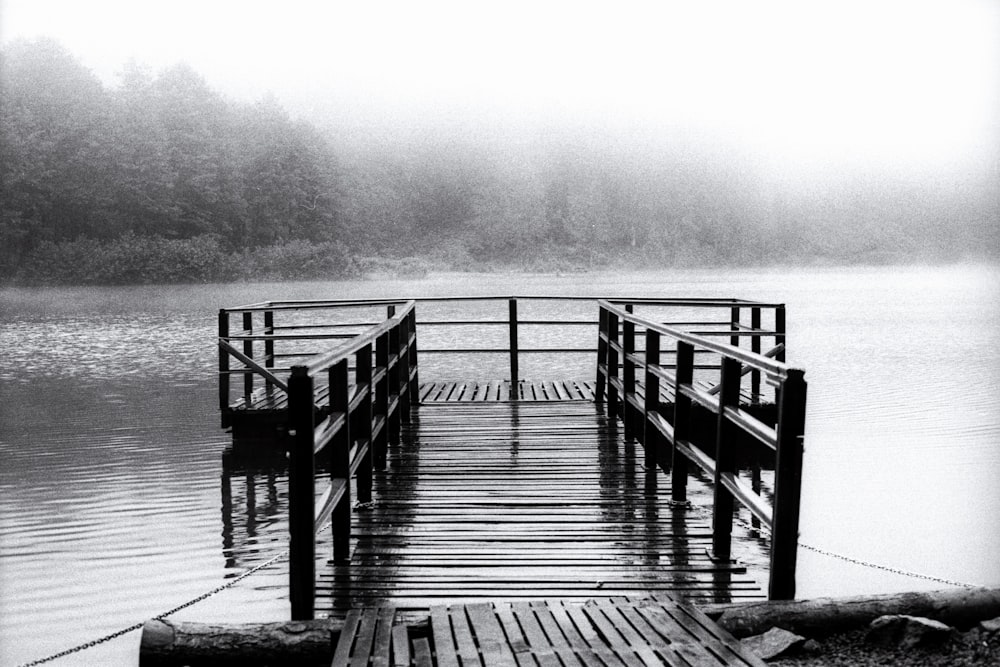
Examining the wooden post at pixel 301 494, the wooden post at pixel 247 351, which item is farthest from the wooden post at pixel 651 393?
the wooden post at pixel 247 351

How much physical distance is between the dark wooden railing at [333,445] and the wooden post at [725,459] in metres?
1.50

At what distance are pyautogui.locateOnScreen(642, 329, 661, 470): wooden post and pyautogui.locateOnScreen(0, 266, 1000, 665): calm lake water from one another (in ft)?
3.87

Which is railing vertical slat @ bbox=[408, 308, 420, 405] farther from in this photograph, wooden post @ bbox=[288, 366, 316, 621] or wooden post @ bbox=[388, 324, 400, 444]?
wooden post @ bbox=[288, 366, 316, 621]

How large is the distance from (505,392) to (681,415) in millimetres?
4639

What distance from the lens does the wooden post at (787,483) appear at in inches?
132

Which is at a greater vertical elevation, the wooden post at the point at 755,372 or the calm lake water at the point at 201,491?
the wooden post at the point at 755,372

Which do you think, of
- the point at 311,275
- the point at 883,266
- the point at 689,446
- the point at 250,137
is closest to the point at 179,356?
the point at 689,446

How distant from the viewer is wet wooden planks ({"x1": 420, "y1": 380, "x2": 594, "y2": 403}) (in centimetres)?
920

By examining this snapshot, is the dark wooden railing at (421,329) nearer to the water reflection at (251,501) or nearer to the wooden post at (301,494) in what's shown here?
the water reflection at (251,501)

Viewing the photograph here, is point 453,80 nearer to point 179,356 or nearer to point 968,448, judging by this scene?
point 179,356

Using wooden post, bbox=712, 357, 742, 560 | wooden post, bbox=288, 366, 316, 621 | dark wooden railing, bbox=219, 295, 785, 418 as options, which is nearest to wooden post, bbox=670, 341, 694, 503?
wooden post, bbox=712, 357, 742, 560

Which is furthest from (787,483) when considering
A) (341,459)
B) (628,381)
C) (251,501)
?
(251,501)

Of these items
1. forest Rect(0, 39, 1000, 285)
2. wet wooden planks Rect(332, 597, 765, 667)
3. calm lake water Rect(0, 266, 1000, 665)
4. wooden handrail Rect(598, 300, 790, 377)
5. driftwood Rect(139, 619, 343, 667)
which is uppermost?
forest Rect(0, 39, 1000, 285)

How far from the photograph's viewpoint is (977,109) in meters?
130
